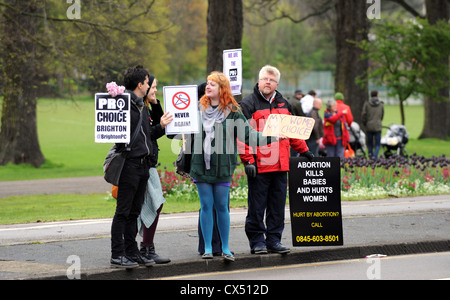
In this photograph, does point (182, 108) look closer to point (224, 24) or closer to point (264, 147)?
point (264, 147)

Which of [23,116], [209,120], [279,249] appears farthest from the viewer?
[23,116]

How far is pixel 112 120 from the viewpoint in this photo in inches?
328

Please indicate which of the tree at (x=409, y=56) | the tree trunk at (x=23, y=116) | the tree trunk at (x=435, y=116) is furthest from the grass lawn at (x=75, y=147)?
the tree at (x=409, y=56)

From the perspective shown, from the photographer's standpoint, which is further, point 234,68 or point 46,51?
point 46,51

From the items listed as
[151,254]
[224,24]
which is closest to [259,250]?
[151,254]

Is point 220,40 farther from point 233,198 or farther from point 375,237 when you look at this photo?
point 375,237

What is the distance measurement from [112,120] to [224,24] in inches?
596

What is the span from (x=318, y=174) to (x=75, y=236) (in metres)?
3.36

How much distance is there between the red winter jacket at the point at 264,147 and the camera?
9281 millimetres

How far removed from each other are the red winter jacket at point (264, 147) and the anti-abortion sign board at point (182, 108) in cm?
67

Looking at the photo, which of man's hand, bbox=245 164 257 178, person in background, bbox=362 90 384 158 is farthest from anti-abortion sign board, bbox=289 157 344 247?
person in background, bbox=362 90 384 158

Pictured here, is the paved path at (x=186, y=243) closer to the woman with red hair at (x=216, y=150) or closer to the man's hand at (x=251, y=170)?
the woman with red hair at (x=216, y=150)

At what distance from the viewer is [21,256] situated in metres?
9.40
